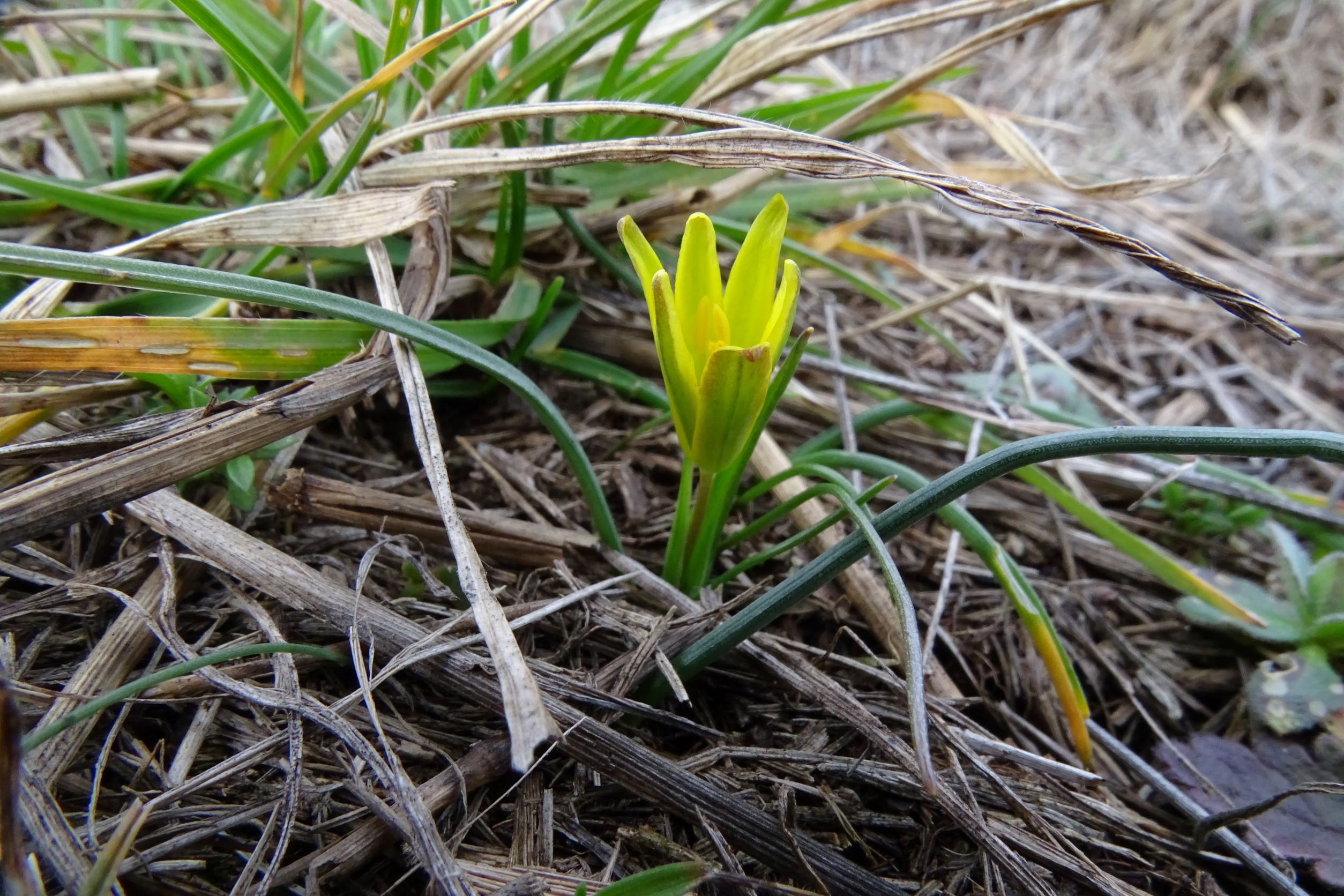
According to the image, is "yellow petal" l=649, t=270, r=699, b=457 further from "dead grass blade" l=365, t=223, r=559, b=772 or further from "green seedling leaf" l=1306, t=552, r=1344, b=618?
"green seedling leaf" l=1306, t=552, r=1344, b=618

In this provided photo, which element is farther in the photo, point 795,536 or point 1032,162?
point 1032,162

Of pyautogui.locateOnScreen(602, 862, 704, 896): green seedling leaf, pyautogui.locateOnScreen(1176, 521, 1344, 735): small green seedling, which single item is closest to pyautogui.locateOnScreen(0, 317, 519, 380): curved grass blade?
pyautogui.locateOnScreen(602, 862, 704, 896): green seedling leaf

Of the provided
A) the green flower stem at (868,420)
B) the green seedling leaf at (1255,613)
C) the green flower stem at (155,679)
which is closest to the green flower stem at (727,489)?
the green flower stem at (868,420)

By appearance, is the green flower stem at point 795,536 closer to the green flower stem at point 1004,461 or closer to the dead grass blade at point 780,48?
the green flower stem at point 1004,461

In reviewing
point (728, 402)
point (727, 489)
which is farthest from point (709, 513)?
point (728, 402)

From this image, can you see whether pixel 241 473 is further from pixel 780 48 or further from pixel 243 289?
pixel 780 48

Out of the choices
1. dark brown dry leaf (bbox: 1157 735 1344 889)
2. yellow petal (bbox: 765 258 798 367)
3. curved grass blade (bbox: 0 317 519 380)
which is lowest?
dark brown dry leaf (bbox: 1157 735 1344 889)
